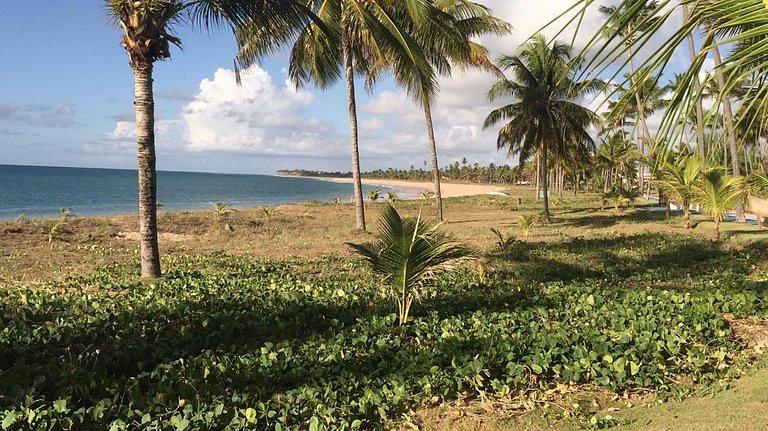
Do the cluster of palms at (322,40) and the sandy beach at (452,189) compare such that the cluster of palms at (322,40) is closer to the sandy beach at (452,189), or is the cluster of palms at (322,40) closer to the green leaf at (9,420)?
A: the green leaf at (9,420)

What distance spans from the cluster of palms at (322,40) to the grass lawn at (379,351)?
8.88 feet

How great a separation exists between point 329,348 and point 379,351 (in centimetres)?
50

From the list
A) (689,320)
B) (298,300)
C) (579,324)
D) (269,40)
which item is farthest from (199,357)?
(269,40)

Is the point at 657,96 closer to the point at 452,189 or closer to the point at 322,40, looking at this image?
the point at 322,40

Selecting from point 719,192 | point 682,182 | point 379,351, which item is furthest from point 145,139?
point 682,182

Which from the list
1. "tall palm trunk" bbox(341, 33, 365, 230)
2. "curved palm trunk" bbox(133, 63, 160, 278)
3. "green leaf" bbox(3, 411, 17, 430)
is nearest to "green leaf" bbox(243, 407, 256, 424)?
"green leaf" bbox(3, 411, 17, 430)

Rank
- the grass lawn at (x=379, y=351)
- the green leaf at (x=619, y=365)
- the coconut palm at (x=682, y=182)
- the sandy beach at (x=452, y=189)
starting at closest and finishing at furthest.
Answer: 1. the grass lawn at (x=379, y=351)
2. the green leaf at (x=619, y=365)
3. the coconut palm at (x=682, y=182)
4. the sandy beach at (x=452, y=189)

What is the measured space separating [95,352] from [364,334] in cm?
255

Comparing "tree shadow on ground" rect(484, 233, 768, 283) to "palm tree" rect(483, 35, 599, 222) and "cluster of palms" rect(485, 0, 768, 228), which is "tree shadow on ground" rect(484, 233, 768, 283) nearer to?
"cluster of palms" rect(485, 0, 768, 228)

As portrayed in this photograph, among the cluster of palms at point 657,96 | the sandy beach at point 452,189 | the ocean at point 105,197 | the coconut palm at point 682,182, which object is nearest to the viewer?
the cluster of palms at point 657,96

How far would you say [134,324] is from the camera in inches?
208

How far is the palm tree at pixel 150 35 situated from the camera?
301 inches

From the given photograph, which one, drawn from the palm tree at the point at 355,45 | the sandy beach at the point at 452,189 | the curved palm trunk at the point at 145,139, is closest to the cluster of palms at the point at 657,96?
the palm tree at the point at 355,45

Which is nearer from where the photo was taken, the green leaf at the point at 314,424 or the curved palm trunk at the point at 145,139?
the green leaf at the point at 314,424
